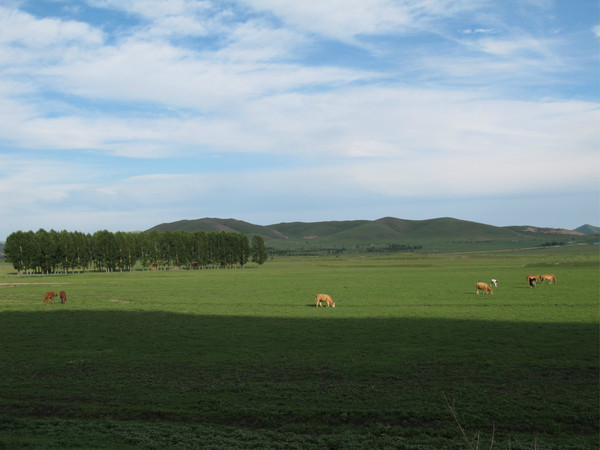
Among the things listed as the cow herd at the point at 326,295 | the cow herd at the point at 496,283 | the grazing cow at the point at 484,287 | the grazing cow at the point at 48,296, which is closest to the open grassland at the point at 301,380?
the cow herd at the point at 326,295

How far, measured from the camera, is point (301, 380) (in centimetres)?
1407

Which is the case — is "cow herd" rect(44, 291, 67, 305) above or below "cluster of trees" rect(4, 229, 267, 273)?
below

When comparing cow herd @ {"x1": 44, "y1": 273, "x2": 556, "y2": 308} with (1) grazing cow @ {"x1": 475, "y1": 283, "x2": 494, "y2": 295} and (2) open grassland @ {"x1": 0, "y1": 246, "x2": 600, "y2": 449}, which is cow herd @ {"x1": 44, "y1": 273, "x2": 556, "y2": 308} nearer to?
(1) grazing cow @ {"x1": 475, "y1": 283, "x2": 494, "y2": 295}

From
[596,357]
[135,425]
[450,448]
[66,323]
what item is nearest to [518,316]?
[596,357]

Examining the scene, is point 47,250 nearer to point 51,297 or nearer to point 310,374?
point 51,297

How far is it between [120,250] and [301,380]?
11424 cm

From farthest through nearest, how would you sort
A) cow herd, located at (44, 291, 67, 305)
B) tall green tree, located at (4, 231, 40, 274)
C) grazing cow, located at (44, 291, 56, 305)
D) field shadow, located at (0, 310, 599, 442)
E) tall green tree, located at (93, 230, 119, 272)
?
tall green tree, located at (93, 230, 119, 272) → tall green tree, located at (4, 231, 40, 274) → cow herd, located at (44, 291, 67, 305) → grazing cow, located at (44, 291, 56, 305) → field shadow, located at (0, 310, 599, 442)

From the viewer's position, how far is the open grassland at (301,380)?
10094mm

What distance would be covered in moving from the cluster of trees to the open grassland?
3369 inches

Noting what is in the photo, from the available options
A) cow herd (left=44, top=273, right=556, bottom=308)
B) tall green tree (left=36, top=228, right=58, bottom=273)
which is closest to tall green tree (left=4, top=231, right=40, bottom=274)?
tall green tree (left=36, top=228, right=58, bottom=273)

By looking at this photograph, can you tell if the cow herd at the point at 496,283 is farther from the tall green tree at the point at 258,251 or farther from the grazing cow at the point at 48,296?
the tall green tree at the point at 258,251

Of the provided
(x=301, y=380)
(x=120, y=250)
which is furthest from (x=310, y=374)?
(x=120, y=250)

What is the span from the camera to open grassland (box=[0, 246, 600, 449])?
1009cm

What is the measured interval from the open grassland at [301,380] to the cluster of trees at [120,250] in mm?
85576
